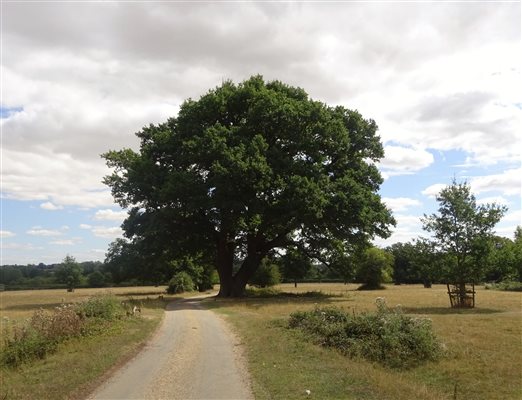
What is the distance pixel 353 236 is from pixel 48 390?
102 ft

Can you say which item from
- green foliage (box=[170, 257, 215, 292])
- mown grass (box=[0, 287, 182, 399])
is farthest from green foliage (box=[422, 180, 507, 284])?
green foliage (box=[170, 257, 215, 292])

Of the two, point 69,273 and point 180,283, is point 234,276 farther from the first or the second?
point 69,273

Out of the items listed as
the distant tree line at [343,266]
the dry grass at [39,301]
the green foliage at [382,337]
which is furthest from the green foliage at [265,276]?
Result: the green foliage at [382,337]

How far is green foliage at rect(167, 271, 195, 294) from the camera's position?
184ft

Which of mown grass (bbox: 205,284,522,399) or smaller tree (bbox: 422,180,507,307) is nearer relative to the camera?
mown grass (bbox: 205,284,522,399)

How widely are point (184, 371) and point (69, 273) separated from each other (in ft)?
343

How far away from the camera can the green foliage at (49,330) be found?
53.1 feet

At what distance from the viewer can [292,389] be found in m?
10.4

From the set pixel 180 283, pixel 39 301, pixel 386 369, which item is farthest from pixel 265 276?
pixel 386 369

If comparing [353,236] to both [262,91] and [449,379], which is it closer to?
[262,91]

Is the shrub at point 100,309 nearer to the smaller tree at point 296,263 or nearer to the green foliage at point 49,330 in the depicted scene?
the green foliage at point 49,330

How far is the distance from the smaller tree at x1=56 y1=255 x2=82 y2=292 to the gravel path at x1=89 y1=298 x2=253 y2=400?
96207 millimetres

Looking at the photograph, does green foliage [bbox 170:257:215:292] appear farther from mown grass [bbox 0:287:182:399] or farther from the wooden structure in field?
mown grass [bbox 0:287:182:399]

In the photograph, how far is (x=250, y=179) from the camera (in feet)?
115
